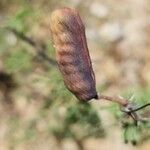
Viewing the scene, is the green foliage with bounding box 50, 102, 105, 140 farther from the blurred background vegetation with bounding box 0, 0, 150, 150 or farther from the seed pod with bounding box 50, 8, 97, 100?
the seed pod with bounding box 50, 8, 97, 100

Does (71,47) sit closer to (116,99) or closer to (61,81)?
(116,99)

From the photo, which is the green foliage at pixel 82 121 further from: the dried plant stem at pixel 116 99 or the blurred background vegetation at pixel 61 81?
the dried plant stem at pixel 116 99

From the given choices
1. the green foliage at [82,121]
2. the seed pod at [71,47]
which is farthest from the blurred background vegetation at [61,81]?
the seed pod at [71,47]

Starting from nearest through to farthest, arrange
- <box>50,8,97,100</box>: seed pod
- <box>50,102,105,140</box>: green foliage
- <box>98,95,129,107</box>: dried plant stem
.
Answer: <box>50,8,97,100</box>: seed pod
<box>98,95,129,107</box>: dried plant stem
<box>50,102,105,140</box>: green foliage

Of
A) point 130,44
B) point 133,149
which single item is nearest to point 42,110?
point 133,149

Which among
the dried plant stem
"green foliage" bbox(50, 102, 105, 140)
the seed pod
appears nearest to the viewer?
the seed pod

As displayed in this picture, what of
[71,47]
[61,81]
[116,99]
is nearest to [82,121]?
[61,81]

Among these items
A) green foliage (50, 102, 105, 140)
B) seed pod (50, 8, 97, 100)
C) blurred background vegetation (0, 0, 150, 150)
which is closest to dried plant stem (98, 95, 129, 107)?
seed pod (50, 8, 97, 100)
